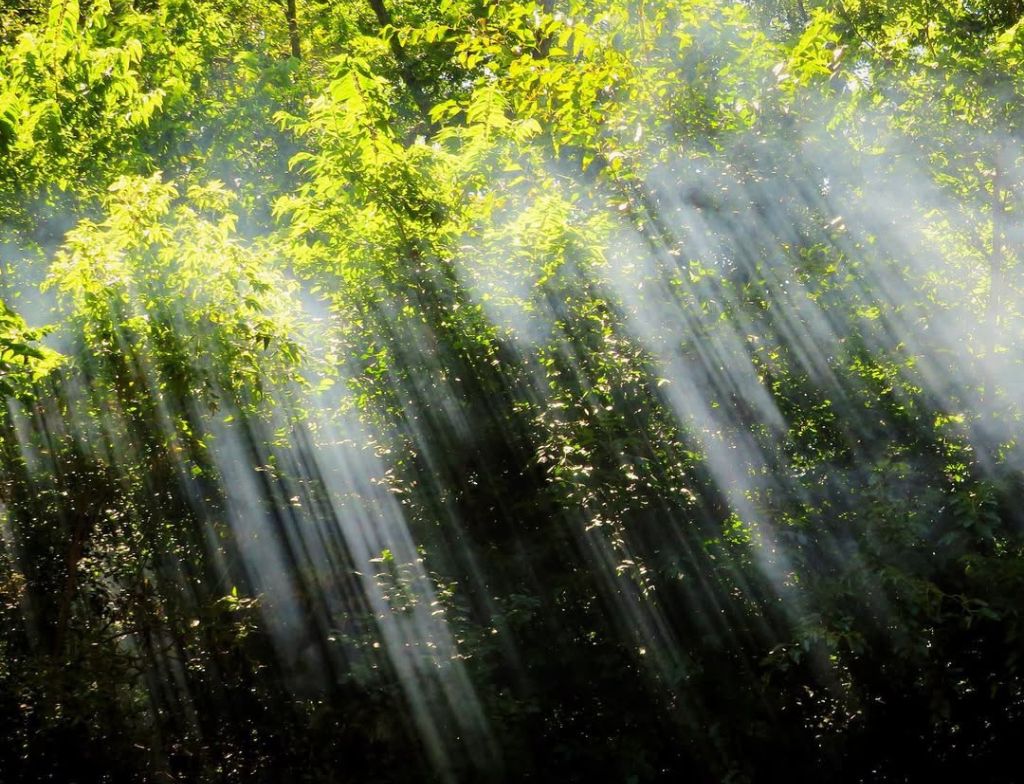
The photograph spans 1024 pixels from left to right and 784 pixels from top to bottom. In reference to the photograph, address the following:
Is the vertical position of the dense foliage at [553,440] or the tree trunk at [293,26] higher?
the tree trunk at [293,26]

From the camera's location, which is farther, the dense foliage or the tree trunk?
the tree trunk

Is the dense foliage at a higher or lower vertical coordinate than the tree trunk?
lower

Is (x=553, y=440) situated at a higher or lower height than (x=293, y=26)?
lower

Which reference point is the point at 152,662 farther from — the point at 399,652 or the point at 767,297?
the point at 767,297

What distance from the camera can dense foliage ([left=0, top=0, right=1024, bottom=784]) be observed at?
4047mm

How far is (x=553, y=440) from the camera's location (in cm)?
446

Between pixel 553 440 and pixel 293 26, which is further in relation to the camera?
pixel 293 26

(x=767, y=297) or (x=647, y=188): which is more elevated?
(x=647, y=188)

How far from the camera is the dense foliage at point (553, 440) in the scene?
405cm

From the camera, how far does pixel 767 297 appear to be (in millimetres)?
4840

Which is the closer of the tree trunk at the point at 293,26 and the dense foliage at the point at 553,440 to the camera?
the dense foliage at the point at 553,440

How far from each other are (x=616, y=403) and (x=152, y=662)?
2946 mm

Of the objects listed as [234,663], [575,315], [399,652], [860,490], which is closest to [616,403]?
[575,315]

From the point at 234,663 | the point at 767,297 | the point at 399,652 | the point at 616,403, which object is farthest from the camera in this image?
the point at 767,297
